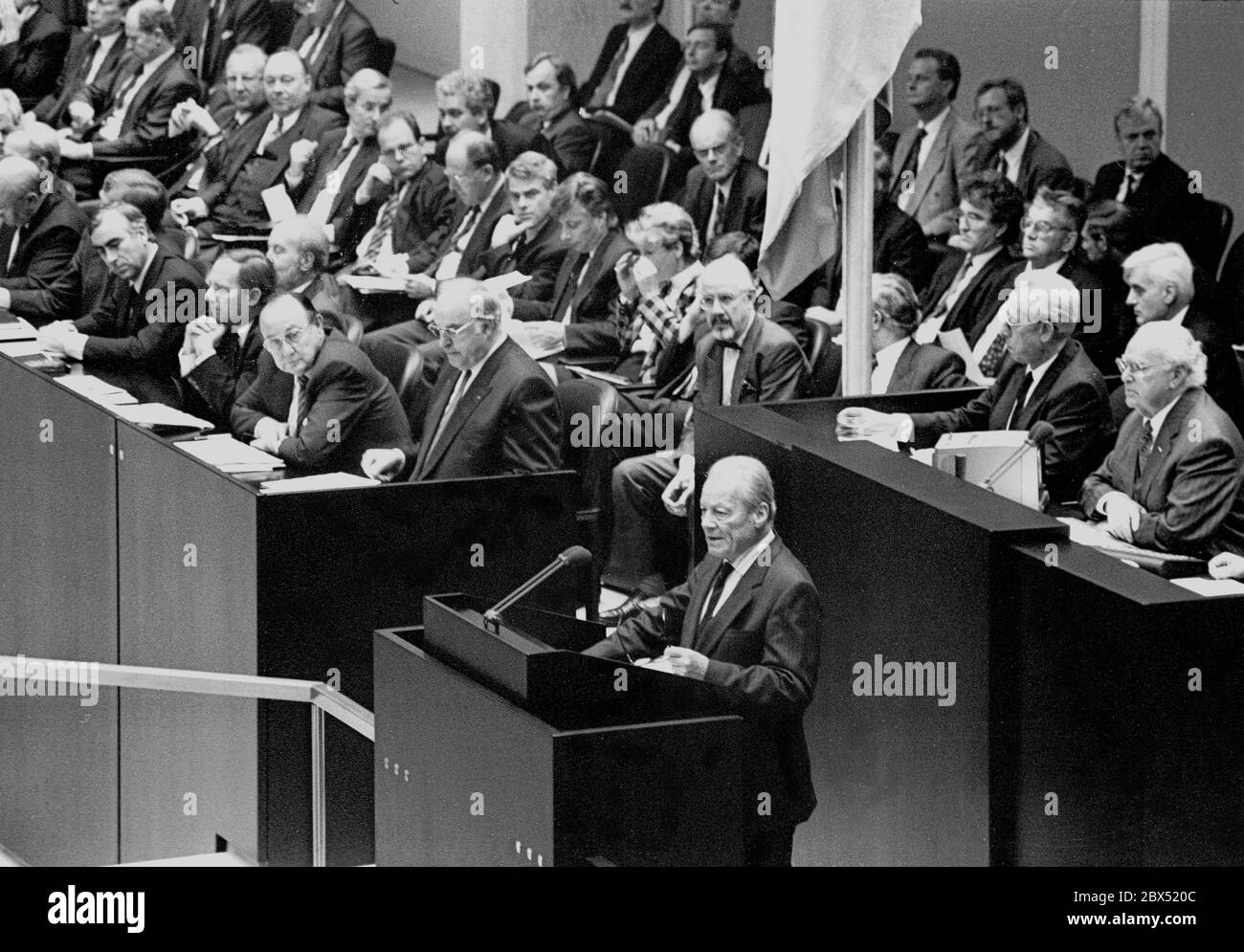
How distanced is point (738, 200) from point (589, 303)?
60 centimetres

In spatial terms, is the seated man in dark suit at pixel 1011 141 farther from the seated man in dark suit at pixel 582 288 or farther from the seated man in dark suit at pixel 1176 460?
the seated man in dark suit at pixel 1176 460

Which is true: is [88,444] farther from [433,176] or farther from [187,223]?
[187,223]

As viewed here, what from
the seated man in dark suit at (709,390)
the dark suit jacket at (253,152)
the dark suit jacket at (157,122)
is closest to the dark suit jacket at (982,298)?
the seated man in dark suit at (709,390)

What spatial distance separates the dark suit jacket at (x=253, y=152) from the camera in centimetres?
961

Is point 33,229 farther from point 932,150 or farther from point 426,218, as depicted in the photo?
point 932,150

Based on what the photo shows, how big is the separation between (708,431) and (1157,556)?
117 centimetres

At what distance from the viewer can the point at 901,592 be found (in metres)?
4.39

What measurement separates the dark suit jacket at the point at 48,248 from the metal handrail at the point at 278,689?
155 inches

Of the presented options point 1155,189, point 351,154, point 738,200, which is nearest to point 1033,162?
point 1155,189

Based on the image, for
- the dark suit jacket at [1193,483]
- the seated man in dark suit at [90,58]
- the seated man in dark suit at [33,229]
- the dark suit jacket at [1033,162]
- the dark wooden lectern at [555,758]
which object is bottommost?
the dark wooden lectern at [555,758]

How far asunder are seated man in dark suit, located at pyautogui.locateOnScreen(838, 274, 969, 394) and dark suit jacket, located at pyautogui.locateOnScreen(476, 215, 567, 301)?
61.0 inches

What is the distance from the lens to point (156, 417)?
614cm

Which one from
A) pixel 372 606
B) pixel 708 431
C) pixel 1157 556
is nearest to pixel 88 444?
pixel 372 606

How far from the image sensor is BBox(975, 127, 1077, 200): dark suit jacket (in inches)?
274
